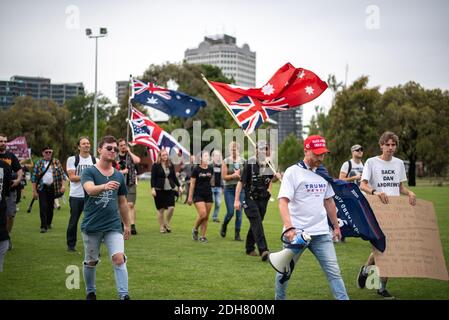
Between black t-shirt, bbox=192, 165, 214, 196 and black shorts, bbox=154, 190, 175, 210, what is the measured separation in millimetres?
1576

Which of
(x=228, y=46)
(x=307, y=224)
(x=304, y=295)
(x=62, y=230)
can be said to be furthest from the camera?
(x=228, y=46)

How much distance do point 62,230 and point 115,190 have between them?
363 inches

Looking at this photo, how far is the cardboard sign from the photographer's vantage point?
768 cm

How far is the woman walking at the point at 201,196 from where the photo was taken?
13.8 meters

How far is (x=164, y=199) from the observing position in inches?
612

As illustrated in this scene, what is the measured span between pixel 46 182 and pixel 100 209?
8.19 metres

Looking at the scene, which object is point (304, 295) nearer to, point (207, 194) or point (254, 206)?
point (254, 206)

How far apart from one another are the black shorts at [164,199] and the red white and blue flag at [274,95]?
4.46 meters

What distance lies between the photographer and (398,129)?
58.2 metres

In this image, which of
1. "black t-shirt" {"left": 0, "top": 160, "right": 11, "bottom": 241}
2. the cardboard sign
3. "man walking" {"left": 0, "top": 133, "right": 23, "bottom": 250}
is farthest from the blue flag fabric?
"man walking" {"left": 0, "top": 133, "right": 23, "bottom": 250}

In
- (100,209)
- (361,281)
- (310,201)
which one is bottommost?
(361,281)

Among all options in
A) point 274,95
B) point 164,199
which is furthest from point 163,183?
point 274,95

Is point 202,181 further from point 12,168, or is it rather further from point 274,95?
point 12,168

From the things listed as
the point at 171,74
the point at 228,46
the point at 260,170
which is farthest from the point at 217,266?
the point at 228,46
